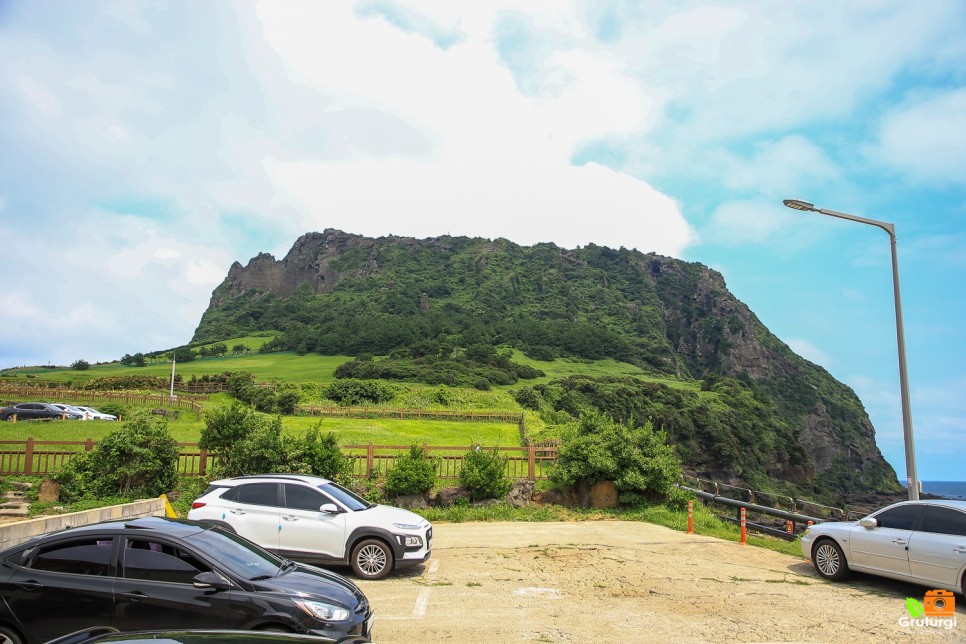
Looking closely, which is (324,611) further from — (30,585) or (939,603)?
(939,603)

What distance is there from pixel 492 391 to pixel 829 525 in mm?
62481

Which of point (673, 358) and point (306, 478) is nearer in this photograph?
point (306, 478)

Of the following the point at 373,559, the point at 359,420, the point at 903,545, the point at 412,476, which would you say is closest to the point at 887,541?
the point at 903,545

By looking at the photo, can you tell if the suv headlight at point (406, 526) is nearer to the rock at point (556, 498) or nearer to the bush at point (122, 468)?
the rock at point (556, 498)

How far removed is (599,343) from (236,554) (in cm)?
12746

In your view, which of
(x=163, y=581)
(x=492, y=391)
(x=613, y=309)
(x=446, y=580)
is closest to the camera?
(x=163, y=581)

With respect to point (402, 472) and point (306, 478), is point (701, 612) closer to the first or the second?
point (306, 478)

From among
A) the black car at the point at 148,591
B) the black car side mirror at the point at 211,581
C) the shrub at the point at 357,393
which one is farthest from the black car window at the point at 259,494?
the shrub at the point at 357,393

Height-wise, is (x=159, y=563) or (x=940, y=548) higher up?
(x=159, y=563)

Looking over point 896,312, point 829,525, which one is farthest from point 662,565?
point 896,312

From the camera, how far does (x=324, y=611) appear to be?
618cm

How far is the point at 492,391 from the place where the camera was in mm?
73312

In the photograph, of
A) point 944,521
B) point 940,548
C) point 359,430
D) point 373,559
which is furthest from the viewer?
point 359,430

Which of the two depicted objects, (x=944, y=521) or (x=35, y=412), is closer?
(x=944, y=521)
